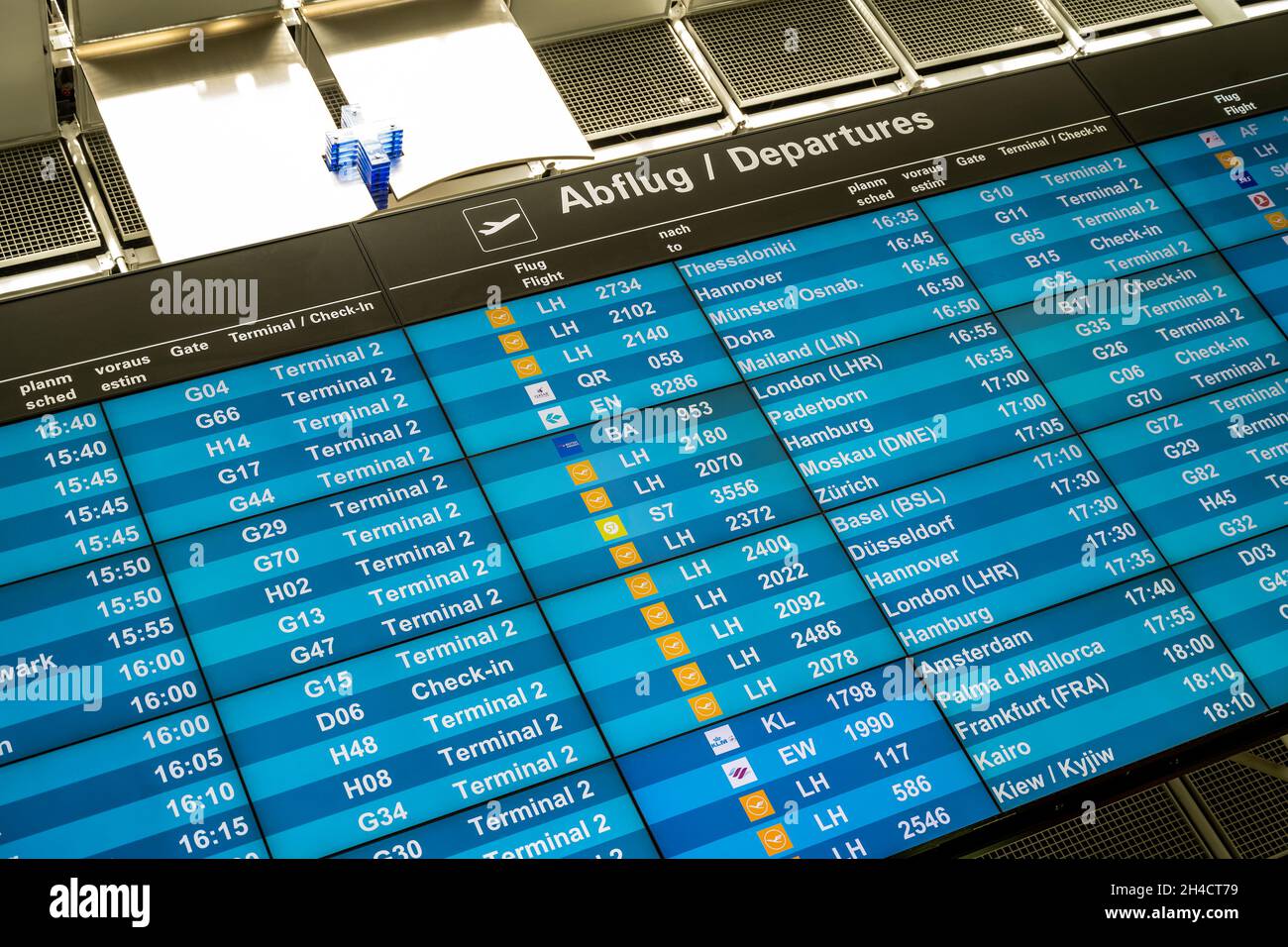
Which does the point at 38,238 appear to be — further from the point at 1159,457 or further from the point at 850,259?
the point at 1159,457

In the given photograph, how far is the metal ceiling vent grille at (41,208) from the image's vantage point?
5859 mm

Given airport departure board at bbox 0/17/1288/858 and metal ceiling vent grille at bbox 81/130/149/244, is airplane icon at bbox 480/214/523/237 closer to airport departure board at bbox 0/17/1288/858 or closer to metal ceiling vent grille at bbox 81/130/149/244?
airport departure board at bbox 0/17/1288/858

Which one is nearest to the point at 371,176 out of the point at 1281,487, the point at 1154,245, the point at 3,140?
the point at 3,140

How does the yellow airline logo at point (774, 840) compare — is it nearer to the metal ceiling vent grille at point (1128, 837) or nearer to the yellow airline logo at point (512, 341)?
the yellow airline logo at point (512, 341)

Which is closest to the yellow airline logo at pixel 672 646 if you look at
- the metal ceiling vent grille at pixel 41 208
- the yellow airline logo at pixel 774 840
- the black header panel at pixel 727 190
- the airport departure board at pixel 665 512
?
the airport departure board at pixel 665 512

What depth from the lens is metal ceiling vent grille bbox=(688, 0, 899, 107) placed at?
6.91 metres

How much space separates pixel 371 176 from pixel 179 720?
2.41 metres

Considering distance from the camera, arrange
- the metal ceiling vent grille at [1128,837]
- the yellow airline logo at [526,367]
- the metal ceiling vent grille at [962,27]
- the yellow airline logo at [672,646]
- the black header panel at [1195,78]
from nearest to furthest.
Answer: the yellow airline logo at [672,646] → the yellow airline logo at [526,367] → the black header panel at [1195,78] → the metal ceiling vent grille at [962,27] → the metal ceiling vent grille at [1128,837]

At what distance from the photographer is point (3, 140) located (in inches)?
238

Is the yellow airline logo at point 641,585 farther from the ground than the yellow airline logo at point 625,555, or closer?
closer

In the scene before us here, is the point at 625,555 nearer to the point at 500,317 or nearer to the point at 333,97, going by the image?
the point at 500,317

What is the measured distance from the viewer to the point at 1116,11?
7.34 metres

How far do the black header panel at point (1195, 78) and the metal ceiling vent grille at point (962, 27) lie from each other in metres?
0.49
